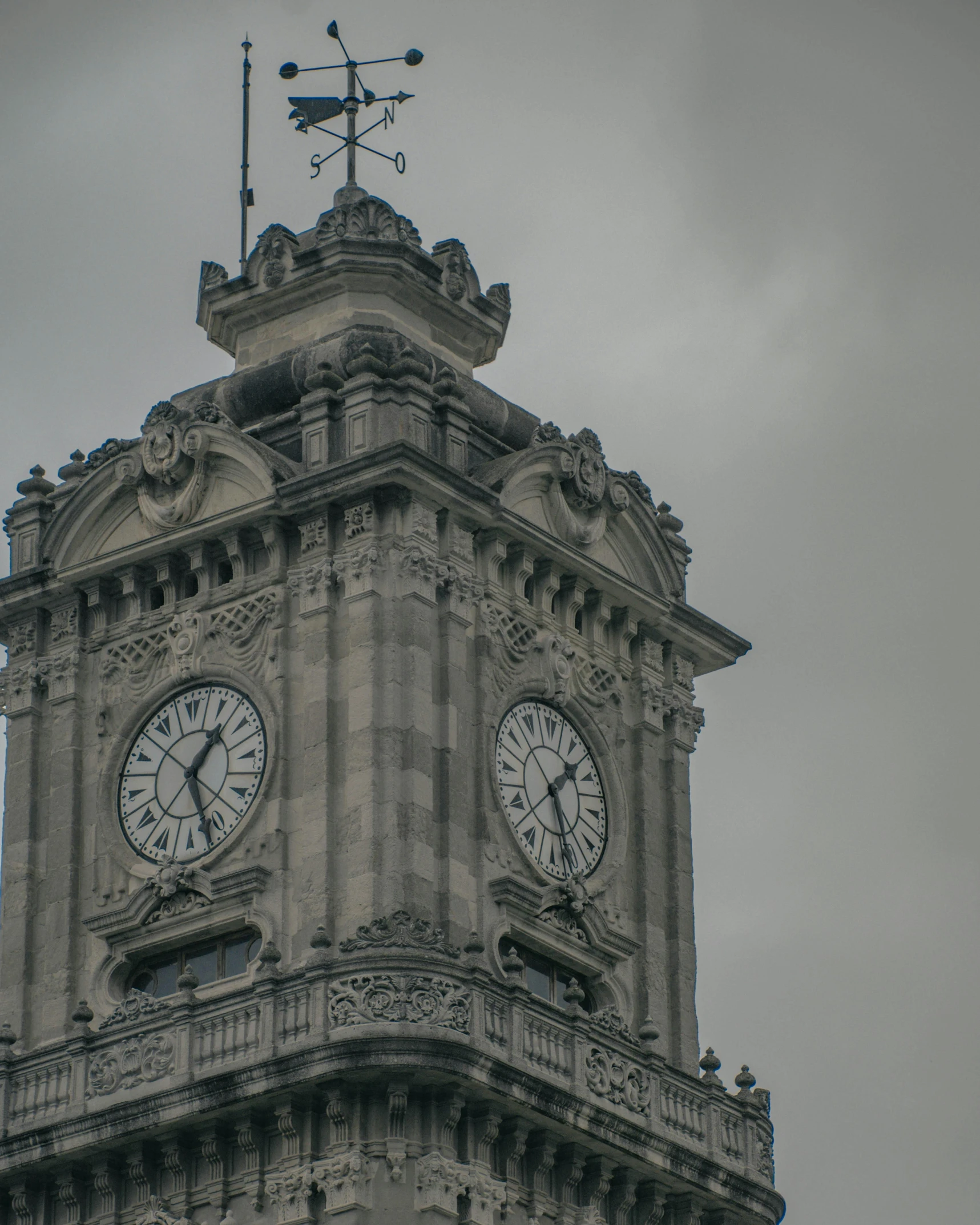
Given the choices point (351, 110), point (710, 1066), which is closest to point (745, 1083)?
point (710, 1066)

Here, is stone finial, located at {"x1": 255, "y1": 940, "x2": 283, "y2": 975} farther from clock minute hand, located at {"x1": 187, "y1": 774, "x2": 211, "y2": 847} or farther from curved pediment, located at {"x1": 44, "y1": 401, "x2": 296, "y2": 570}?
curved pediment, located at {"x1": 44, "y1": 401, "x2": 296, "y2": 570}

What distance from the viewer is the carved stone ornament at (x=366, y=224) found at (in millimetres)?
63750

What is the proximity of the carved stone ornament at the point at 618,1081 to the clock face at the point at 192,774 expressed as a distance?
5.99 metres

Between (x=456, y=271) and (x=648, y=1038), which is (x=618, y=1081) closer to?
(x=648, y=1038)

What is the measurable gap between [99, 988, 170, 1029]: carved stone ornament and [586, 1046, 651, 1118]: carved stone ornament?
578 cm

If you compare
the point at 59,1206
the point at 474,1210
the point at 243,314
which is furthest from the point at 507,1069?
the point at 243,314

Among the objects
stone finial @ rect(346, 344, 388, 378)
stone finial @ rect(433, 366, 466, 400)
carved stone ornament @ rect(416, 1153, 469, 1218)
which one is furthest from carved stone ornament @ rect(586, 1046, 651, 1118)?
stone finial @ rect(346, 344, 388, 378)

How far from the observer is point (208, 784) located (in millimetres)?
60031

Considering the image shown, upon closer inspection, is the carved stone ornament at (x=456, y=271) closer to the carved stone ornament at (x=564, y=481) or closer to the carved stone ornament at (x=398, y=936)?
the carved stone ornament at (x=564, y=481)

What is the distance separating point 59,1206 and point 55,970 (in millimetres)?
3945

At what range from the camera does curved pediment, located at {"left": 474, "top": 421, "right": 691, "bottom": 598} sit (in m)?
61.8

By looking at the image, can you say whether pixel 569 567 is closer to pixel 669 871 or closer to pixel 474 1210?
pixel 669 871

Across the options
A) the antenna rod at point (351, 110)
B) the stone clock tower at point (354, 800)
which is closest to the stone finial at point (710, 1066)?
the stone clock tower at point (354, 800)

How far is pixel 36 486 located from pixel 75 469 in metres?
0.67
